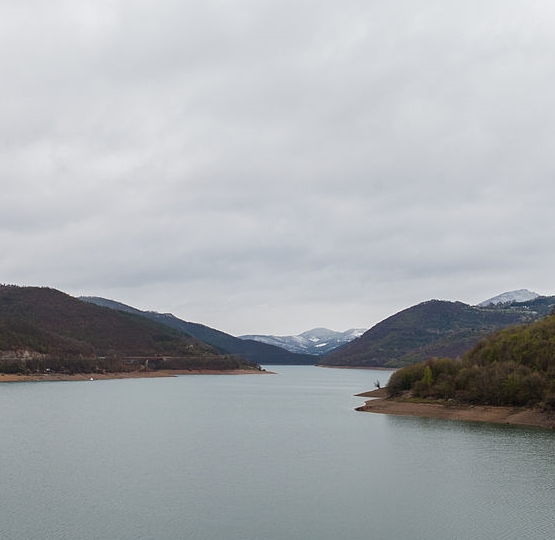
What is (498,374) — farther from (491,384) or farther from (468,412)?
(468,412)

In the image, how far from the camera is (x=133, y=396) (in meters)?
123

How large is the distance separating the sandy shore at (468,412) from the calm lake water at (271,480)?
3824 millimetres

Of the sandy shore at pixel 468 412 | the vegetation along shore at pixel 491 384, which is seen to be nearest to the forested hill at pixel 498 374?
the vegetation along shore at pixel 491 384

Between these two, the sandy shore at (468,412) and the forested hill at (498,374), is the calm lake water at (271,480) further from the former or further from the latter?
the forested hill at (498,374)

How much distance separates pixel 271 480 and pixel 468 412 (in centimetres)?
4794

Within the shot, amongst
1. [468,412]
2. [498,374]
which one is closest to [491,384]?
[498,374]

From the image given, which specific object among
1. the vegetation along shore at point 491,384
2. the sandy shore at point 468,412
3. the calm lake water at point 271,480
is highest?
the vegetation along shore at point 491,384

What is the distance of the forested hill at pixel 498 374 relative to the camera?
270ft

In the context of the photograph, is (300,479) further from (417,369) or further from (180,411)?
(417,369)

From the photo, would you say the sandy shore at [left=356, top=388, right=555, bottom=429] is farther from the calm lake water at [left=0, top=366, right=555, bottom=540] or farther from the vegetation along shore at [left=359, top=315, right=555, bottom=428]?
the calm lake water at [left=0, top=366, right=555, bottom=540]

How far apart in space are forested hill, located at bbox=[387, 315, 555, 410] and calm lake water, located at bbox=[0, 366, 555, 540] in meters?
8.82

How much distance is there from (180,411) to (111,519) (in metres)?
59.6

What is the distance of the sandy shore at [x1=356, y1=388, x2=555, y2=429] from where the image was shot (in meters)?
76.9

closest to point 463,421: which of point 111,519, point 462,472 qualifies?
point 462,472
